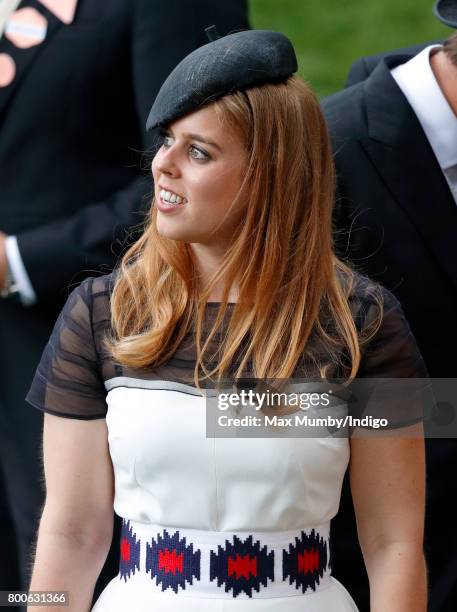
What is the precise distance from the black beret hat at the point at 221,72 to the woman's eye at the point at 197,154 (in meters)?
0.07

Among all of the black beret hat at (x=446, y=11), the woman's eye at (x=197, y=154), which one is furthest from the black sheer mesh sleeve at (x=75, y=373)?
the black beret hat at (x=446, y=11)

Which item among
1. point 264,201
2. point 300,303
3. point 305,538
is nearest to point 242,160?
point 264,201

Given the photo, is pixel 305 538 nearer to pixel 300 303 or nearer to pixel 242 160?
pixel 300 303

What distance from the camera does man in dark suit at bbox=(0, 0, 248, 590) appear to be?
11.1ft

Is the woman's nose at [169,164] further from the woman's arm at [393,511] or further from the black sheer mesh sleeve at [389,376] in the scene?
the woman's arm at [393,511]

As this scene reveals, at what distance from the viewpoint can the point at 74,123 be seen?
3.44m

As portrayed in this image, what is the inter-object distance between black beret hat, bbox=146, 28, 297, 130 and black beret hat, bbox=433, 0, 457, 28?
835 millimetres

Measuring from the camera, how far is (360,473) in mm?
2764

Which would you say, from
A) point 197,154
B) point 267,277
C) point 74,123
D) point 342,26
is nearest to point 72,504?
point 267,277

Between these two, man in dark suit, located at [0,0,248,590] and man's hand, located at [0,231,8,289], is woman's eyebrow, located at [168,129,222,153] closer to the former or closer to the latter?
man in dark suit, located at [0,0,248,590]

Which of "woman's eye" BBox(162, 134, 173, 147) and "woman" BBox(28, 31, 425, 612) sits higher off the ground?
"woman's eye" BBox(162, 134, 173, 147)

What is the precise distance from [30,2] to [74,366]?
42.4 inches

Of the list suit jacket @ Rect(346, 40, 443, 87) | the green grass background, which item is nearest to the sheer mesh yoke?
suit jacket @ Rect(346, 40, 443, 87)

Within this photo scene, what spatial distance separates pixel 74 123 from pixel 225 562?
48.1 inches
